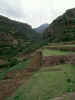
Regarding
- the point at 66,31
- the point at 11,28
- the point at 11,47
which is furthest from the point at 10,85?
the point at 11,28

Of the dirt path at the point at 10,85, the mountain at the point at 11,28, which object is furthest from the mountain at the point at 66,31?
the mountain at the point at 11,28

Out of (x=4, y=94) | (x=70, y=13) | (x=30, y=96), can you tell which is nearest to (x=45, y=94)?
(x=30, y=96)

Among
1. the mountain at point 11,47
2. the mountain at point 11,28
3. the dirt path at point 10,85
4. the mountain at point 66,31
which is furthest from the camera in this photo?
the mountain at point 11,28

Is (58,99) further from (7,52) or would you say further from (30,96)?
(7,52)

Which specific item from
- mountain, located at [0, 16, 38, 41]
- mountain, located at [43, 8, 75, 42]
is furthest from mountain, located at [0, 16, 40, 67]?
mountain, located at [43, 8, 75, 42]

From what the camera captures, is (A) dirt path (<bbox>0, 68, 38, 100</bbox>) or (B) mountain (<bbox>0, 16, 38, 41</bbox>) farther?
(B) mountain (<bbox>0, 16, 38, 41</bbox>)

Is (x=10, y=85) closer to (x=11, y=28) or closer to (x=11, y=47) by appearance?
(x=11, y=47)

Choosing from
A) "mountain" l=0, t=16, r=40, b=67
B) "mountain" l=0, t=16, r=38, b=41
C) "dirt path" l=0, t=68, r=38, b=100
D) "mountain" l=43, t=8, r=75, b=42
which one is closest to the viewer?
"dirt path" l=0, t=68, r=38, b=100

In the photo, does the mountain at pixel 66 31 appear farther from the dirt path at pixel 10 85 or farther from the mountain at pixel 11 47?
the dirt path at pixel 10 85

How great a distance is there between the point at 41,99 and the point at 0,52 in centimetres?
Answer: 2940

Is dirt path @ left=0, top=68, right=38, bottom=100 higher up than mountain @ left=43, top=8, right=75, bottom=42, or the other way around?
mountain @ left=43, top=8, right=75, bottom=42

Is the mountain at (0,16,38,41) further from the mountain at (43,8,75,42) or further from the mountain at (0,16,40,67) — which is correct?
the mountain at (43,8,75,42)

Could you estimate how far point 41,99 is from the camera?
3.46 metres

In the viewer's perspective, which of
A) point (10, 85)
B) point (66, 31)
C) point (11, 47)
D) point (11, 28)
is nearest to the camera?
point (10, 85)
